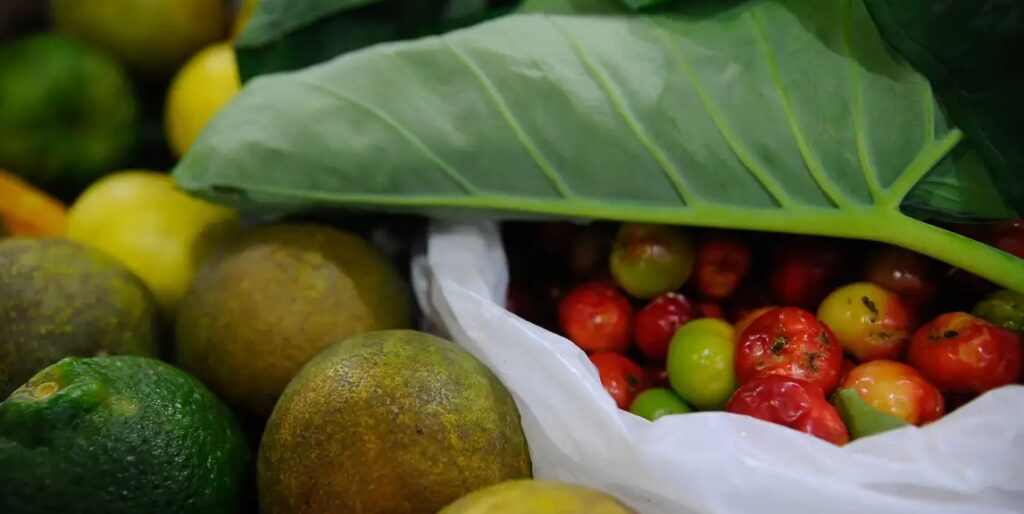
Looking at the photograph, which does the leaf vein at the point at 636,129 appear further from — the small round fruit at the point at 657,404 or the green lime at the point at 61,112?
the green lime at the point at 61,112

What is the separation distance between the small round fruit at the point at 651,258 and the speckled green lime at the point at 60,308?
1.34 ft

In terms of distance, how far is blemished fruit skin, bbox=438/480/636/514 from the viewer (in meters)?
0.46

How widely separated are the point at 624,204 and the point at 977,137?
0.81ft

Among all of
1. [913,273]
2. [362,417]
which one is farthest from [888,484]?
[362,417]

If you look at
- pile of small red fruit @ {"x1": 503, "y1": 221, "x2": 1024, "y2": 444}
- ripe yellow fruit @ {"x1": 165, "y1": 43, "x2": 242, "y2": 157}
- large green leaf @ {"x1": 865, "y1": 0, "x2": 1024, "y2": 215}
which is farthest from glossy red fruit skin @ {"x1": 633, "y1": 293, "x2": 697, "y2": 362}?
ripe yellow fruit @ {"x1": 165, "y1": 43, "x2": 242, "y2": 157}

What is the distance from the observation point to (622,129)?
642 mm

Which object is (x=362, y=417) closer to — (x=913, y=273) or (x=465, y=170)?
(x=465, y=170)

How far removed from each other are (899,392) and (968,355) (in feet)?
0.17

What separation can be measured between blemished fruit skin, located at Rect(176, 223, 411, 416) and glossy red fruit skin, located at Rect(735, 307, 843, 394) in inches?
11.7

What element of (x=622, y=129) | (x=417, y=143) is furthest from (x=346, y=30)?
(x=622, y=129)

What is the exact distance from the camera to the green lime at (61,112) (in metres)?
0.94

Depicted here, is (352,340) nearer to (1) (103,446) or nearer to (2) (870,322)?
(1) (103,446)

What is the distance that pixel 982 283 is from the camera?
64cm

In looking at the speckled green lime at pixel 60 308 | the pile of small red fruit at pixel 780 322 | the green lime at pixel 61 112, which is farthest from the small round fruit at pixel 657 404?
the green lime at pixel 61 112
